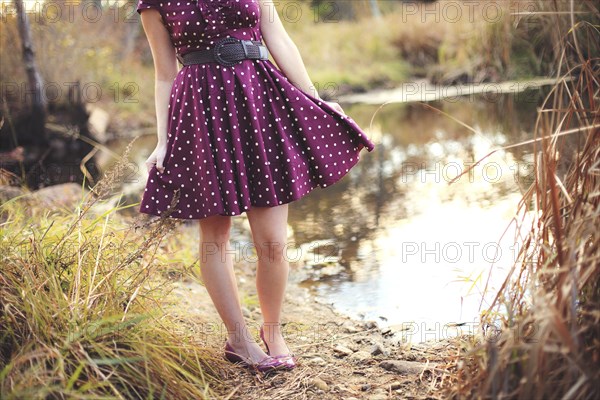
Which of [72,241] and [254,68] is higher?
[254,68]

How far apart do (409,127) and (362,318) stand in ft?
18.1

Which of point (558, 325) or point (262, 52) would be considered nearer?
point (558, 325)

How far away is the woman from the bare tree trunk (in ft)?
16.3

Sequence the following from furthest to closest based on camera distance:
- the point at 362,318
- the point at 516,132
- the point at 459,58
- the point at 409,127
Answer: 1. the point at 459,58
2. the point at 409,127
3. the point at 516,132
4. the point at 362,318

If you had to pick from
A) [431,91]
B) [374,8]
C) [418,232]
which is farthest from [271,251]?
[374,8]

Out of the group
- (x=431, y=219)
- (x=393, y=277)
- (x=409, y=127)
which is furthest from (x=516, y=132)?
(x=393, y=277)

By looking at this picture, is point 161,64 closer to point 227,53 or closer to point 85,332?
point 227,53

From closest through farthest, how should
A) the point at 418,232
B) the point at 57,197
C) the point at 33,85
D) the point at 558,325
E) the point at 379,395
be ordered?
the point at 558,325
the point at 379,395
the point at 418,232
the point at 57,197
the point at 33,85

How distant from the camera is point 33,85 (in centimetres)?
746

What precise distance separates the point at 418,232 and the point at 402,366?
5.71 feet

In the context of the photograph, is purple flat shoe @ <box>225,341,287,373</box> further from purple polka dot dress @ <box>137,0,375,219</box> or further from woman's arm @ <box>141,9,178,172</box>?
woman's arm @ <box>141,9,178,172</box>

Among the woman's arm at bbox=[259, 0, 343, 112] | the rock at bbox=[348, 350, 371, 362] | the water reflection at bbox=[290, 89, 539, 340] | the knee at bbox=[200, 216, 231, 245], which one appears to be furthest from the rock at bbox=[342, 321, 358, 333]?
the woman's arm at bbox=[259, 0, 343, 112]

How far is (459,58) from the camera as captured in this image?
10.7 meters

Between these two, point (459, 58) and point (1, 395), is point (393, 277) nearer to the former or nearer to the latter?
point (1, 395)
